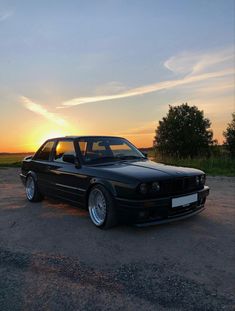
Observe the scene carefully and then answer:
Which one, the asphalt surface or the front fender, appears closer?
the asphalt surface

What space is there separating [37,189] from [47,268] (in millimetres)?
3683

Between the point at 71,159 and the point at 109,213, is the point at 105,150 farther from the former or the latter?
A: the point at 109,213

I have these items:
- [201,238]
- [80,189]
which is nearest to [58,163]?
[80,189]

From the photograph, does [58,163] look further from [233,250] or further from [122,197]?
[233,250]

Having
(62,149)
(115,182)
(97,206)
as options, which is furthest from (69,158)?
(115,182)

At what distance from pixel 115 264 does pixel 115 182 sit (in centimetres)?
139

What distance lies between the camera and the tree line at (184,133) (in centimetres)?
3381

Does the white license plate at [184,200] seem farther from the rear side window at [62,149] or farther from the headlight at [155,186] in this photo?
the rear side window at [62,149]

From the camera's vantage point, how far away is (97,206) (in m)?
5.12

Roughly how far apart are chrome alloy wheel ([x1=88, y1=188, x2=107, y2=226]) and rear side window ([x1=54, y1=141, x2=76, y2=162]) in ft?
3.35

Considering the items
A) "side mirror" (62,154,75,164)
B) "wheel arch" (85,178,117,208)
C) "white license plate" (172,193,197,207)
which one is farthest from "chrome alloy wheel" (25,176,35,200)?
"white license plate" (172,193,197,207)

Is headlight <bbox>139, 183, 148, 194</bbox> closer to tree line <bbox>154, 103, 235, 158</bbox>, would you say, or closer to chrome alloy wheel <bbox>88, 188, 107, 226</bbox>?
chrome alloy wheel <bbox>88, 188, 107, 226</bbox>

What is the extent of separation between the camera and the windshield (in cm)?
565

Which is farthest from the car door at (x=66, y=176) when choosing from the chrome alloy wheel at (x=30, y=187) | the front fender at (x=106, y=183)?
the chrome alloy wheel at (x=30, y=187)
